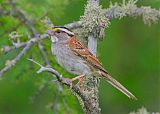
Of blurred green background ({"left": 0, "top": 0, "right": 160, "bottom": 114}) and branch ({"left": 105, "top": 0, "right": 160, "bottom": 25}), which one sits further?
blurred green background ({"left": 0, "top": 0, "right": 160, "bottom": 114})

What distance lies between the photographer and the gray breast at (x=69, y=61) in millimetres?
7304

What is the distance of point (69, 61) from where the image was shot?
7336 mm

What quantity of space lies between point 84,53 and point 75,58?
10 centimetres

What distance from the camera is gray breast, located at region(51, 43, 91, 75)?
24.0 feet

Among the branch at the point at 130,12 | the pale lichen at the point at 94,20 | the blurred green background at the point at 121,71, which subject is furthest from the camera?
the blurred green background at the point at 121,71

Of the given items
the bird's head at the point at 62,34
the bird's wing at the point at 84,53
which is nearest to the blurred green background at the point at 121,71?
the bird's head at the point at 62,34

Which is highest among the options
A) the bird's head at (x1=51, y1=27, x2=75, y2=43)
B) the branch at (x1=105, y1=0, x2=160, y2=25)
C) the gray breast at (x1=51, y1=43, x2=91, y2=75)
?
the branch at (x1=105, y1=0, x2=160, y2=25)

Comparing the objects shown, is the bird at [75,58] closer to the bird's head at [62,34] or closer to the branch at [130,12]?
the bird's head at [62,34]

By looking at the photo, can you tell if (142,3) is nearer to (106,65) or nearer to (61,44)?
(106,65)

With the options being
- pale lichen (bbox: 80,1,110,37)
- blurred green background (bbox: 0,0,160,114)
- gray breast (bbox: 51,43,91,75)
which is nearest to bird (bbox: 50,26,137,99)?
gray breast (bbox: 51,43,91,75)

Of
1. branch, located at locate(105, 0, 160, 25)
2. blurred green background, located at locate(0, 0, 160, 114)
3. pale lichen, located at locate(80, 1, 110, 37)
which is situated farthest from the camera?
blurred green background, located at locate(0, 0, 160, 114)

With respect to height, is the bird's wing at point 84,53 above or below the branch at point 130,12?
below

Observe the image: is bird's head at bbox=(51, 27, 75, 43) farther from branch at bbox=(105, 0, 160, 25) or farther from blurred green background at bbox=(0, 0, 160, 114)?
blurred green background at bbox=(0, 0, 160, 114)

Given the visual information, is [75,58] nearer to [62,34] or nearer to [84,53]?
[84,53]
